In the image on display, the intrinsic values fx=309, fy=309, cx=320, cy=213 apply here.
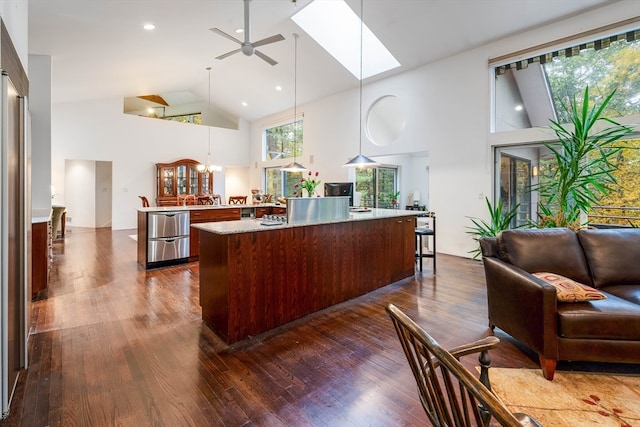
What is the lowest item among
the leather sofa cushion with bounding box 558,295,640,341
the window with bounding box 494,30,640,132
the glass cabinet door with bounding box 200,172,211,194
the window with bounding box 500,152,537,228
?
the leather sofa cushion with bounding box 558,295,640,341

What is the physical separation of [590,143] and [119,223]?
1017 centimetres

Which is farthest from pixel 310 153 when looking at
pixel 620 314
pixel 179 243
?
pixel 620 314

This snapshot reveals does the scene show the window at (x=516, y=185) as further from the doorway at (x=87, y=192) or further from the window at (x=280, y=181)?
the doorway at (x=87, y=192)

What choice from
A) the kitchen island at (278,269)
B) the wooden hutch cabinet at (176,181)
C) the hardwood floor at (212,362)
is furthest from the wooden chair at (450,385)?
the wooden hutch cabinet at (176,181)

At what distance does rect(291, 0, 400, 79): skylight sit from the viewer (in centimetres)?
567

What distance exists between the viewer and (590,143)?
306cm

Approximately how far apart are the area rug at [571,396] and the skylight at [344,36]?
5.64 metres

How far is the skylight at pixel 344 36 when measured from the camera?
18.6 feet

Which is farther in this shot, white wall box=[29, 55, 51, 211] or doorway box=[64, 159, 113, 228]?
doorway box=[64, 159, 113, 228]

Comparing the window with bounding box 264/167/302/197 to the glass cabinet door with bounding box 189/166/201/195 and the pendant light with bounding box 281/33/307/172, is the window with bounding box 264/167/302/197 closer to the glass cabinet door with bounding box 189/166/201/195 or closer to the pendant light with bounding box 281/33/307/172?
the pendant light with bounding box 281/33/307/172

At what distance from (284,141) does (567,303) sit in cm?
863

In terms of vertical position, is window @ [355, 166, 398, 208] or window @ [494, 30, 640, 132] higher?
window @ [494, 30, 640, 132]

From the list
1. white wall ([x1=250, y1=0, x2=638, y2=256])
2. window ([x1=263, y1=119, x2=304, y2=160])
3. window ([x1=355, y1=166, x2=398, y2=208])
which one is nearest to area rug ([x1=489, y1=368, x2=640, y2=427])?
white wall ([x1=250, y1=0, x2=638, y2=256])

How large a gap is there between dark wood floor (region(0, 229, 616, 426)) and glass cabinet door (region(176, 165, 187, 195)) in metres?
6.16
